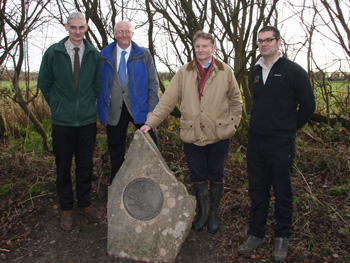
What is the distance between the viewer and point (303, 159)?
508cm

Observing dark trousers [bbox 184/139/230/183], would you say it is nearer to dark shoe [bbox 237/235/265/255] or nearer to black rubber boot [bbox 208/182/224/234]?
black rubber boot [bbox 208/182/224/234]

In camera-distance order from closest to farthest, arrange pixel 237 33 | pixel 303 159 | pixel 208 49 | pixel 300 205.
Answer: pixel 208 49
pixel 300 205
pixel 303 159
pixel 237 33

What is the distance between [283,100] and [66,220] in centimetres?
269

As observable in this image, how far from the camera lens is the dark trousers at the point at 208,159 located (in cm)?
325

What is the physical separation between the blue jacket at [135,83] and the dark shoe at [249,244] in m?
1.71

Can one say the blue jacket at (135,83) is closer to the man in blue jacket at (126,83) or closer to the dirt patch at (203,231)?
the man in blue jacket at (126,83)

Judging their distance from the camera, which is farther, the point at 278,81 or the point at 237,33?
the point at 237,33

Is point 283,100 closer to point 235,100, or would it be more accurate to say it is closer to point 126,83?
point 235,100

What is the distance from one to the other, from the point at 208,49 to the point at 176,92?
1.81 feet

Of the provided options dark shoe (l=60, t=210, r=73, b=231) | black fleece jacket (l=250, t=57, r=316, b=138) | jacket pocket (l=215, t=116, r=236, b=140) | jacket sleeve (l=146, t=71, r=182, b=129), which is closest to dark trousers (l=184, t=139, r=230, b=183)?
jacket pocket (l=215, t=116, r=236, b=140)

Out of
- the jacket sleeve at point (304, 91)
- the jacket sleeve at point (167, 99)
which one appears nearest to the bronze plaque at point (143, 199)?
the jacket sleeve at point (167, 99)

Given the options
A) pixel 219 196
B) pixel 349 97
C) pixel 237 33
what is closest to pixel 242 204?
pixel 219 196

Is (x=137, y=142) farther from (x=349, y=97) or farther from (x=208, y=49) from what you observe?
(x=349, y=97)

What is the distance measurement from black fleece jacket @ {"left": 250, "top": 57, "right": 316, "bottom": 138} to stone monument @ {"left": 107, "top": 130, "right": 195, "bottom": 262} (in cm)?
102
